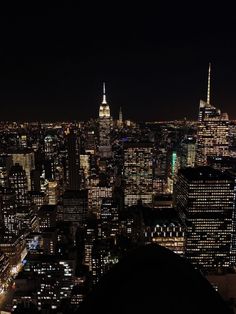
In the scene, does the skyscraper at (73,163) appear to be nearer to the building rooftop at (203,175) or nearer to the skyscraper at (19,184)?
the skyscraper at (19,184)

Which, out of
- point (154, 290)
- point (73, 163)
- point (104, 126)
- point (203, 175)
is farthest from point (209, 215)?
point (104, 126)

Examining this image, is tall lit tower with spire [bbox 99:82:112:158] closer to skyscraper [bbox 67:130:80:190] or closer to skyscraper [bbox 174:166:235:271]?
skyscraper [bbox 67:130:80:190]

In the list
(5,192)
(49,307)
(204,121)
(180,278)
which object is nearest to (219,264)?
(49,307)

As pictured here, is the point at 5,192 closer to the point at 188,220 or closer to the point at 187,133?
the point at 188,220

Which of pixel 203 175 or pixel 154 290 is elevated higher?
pixel 154 290

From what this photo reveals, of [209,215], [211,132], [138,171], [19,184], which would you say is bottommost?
[209,215]

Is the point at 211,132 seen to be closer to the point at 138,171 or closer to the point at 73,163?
the point at 138,171
